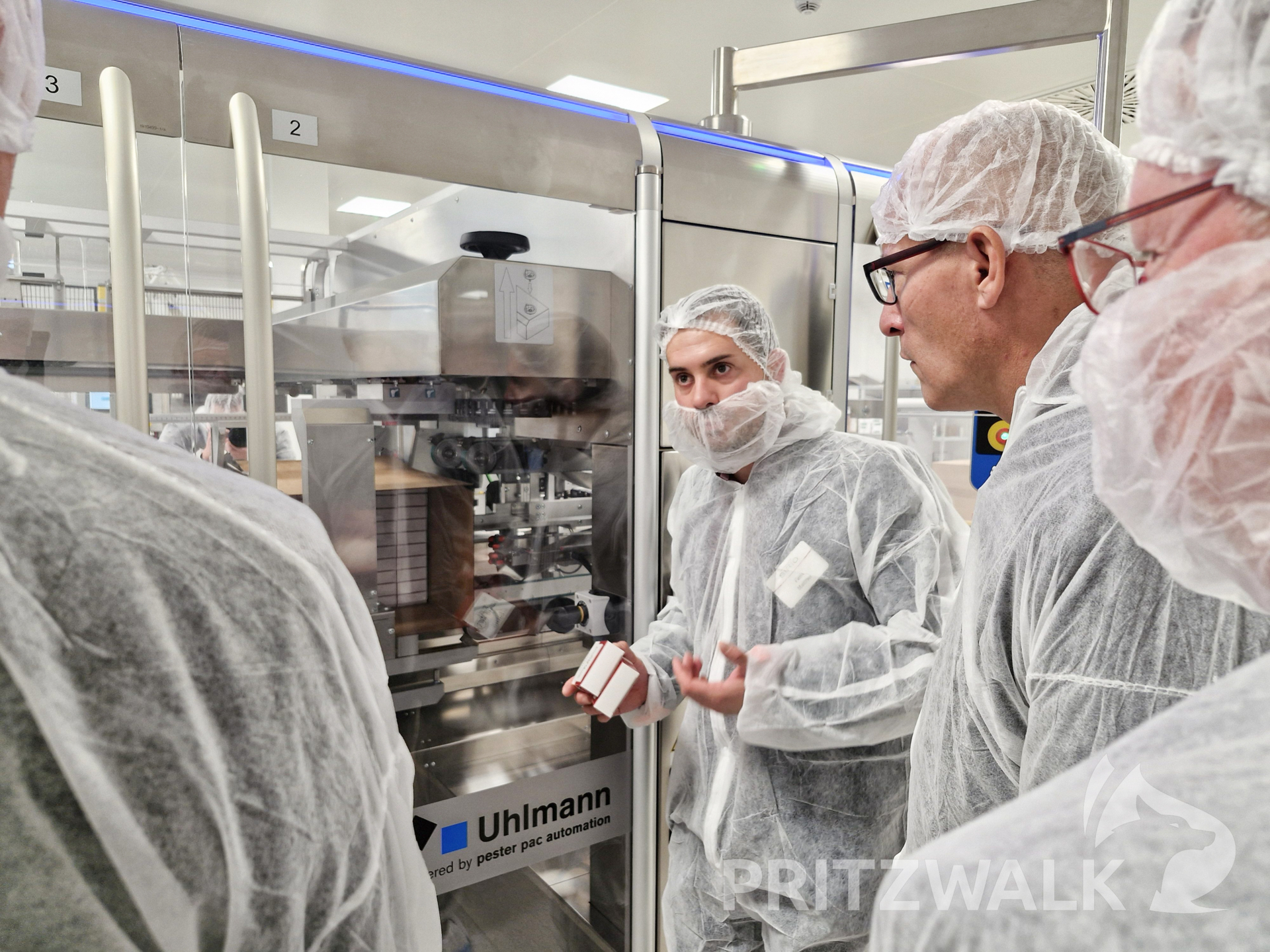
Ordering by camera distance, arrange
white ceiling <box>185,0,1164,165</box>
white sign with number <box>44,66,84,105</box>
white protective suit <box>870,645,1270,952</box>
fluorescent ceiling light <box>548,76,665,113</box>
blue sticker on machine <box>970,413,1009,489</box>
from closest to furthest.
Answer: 1. white protective suit <box>870,645,1270,952</box>
2. white sign with number <box>44,66,84,105</box>
3. blue sticker on machine <box>970,413,1009,489</box>
4. white ceiling <box>185,0,1164,165</box>
5. fluorescent ceiling light <box>548,76,665,113</box>

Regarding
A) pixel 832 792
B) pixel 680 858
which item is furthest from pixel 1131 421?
pixel 680 858

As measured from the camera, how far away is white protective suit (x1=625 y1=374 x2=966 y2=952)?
1.23 m

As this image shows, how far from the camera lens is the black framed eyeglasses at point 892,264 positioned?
3.09ft

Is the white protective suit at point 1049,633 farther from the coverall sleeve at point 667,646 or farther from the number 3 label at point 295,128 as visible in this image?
the number 3 label at point 295,128

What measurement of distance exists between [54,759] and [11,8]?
0.49 m

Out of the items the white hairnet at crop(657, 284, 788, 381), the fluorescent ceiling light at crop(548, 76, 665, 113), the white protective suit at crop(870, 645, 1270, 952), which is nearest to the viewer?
the white protective suit at crop(870, 645, 1270, 952)

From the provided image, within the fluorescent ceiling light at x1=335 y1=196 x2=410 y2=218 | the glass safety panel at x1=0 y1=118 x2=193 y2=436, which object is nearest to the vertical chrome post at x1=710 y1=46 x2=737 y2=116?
the fluorescent ceiling light at x1=335 y1=196 x2=410 y2=218

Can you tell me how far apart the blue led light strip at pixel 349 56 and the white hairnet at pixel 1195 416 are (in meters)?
1.13

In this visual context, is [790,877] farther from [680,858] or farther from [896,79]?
[896,79]

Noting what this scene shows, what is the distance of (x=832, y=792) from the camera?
130 centimetres

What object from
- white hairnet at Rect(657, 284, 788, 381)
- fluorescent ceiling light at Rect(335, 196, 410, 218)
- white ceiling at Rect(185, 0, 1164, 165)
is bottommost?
white hairnet at Rect(657, 284, 788, 381)

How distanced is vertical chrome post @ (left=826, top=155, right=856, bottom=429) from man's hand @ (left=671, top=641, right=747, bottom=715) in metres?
0.72

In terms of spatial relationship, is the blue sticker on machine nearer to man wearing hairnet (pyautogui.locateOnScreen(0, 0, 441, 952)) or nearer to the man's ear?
the man's ear

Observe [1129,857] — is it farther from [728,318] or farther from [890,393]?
[890,393]
